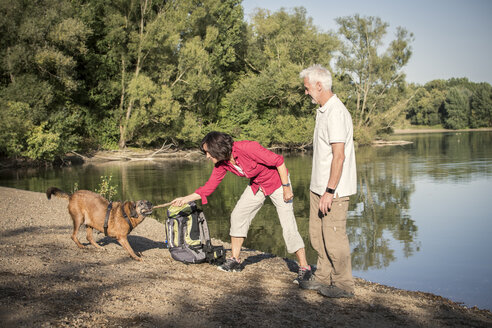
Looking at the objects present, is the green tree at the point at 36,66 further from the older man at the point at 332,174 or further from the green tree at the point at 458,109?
the green tree at the point at 458,109

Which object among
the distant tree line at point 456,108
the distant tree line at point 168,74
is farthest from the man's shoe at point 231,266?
the distant tree line at point 456,108

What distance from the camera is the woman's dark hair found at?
19.3 ft

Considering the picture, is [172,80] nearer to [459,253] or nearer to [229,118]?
[229,118]

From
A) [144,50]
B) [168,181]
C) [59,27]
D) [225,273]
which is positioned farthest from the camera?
[144,50]

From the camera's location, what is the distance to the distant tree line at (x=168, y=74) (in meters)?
30.0

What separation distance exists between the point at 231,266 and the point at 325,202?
222cm

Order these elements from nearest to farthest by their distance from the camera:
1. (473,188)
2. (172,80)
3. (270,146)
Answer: (473,188)
(172,80)
(270,146)

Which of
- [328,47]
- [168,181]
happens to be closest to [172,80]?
[328,47]

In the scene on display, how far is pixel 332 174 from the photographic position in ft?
16.3

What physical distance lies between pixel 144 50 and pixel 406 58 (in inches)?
1178

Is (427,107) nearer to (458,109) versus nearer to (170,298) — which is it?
(458,109)

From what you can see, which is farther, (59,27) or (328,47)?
(328,47)

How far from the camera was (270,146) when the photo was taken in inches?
1898

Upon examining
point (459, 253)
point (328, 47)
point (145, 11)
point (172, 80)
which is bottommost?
point (459, 253)
